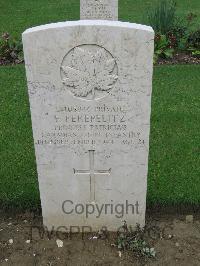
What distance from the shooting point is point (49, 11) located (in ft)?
45.4

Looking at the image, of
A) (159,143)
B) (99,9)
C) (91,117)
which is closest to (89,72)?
(91,117)

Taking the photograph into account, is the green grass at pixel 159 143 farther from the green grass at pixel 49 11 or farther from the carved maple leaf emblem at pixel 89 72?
the green grass at pixel 49 11

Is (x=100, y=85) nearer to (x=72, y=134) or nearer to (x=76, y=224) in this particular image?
(x=72, y=134)

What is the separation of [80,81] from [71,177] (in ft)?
3.01

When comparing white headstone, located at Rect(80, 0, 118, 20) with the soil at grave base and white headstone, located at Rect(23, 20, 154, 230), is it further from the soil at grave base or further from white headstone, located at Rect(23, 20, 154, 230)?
white headstone, located at Rect(23, 20, 154, 230)

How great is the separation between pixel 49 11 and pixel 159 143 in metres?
9.52

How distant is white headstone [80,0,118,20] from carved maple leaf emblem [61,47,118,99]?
6275 millimetres

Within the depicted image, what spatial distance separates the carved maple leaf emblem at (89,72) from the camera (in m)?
3.18

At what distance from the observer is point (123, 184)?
12.4ft

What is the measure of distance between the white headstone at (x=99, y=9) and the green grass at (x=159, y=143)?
77.2 inches

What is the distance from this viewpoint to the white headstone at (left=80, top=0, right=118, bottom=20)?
9.12m

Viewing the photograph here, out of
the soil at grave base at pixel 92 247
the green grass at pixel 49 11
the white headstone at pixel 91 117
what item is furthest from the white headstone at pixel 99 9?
the white headstone at pixel 91 117

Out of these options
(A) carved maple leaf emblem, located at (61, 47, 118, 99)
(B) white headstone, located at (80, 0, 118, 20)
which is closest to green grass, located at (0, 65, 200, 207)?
(A) carved maple leaf emblem, located at (61, 47, 118, 99)

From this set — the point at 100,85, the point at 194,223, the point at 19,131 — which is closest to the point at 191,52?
the point at 19,131
